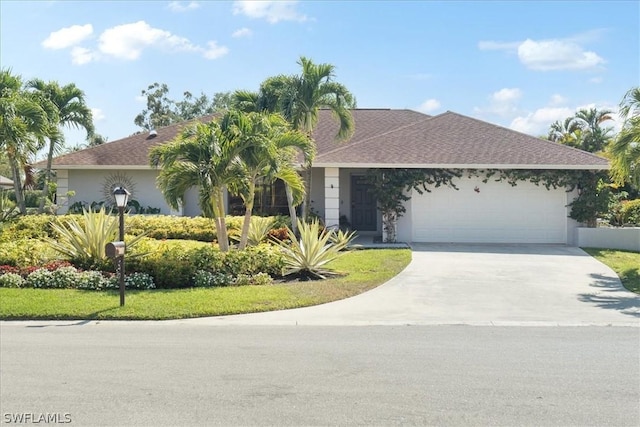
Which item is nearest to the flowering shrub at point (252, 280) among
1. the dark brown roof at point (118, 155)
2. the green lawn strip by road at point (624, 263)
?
the green lawn strip by road at point (624, 263)

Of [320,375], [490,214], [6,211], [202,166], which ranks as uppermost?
[202,166]

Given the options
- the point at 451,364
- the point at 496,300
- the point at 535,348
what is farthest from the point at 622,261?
the point at 451,364

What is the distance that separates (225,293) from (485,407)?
20.4 feet

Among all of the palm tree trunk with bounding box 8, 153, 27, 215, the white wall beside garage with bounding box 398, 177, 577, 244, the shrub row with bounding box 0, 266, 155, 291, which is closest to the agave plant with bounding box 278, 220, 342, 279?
the shrub row with bounding box 0, 266, 155, 291

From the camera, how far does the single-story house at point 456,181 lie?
17.8 meters

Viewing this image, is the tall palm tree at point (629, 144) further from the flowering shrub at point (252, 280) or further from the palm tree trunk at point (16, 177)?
the palm tree trunk at point (16, 177)

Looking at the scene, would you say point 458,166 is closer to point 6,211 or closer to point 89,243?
point 89,243

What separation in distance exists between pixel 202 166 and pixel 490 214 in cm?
1100

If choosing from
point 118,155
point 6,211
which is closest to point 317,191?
point 118,155

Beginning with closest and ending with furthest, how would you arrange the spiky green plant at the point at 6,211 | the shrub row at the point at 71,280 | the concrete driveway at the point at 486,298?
the concrete driveway at the point at 486,298 < the shrub row at the point at 71,280 < the spiky green plant at the point at 6,211

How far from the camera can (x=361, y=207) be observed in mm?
21312

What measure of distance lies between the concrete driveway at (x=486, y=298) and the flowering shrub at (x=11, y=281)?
15.2ft

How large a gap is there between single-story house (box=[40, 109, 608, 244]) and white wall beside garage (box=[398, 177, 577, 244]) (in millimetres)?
35

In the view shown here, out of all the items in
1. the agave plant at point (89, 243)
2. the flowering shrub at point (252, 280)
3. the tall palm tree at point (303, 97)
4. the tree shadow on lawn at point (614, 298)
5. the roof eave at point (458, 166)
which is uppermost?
the tall palm tree at point (303, 97)
